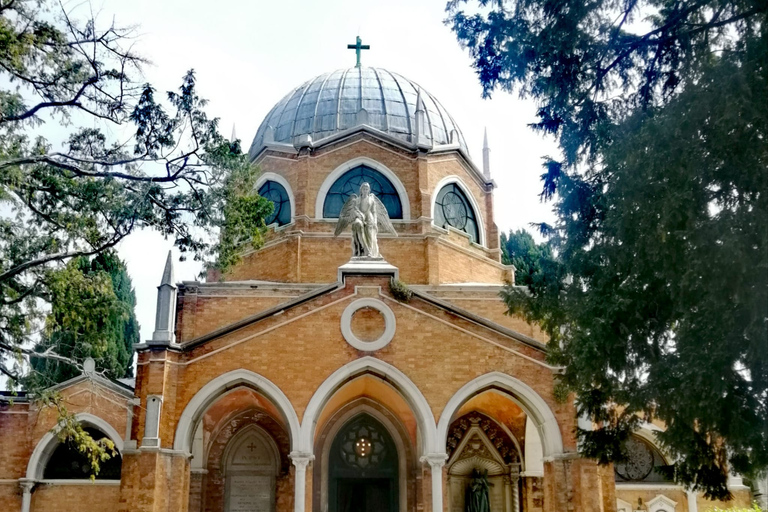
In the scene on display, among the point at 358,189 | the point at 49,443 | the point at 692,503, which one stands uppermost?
the point at 358,189

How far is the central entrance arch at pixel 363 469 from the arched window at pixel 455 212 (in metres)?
7.04

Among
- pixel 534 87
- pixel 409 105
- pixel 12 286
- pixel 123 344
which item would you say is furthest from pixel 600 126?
pixel 123 344

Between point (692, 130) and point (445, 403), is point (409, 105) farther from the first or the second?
point (692, 130)

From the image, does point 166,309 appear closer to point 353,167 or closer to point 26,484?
point 26,484

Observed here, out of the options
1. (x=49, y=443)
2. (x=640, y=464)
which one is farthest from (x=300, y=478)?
(x=640, y=464)

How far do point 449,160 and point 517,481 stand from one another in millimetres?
10175

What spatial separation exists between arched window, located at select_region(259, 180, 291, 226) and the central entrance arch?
6.88m

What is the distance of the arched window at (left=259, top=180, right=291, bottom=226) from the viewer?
23.2 m

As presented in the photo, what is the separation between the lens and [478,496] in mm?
18844

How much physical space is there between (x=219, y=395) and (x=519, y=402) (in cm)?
618

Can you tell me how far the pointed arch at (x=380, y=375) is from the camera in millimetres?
15555

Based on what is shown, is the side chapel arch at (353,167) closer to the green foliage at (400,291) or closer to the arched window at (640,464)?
the green foliage at (400,291)

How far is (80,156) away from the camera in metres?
11.8

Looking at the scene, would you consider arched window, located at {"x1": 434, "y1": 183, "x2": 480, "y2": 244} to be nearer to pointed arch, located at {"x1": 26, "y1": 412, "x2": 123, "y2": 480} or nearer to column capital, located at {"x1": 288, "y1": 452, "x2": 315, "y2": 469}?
Answer: column capital, located at {"x1": 288, "y1": 452, "x2": 315, "y2": 469}
